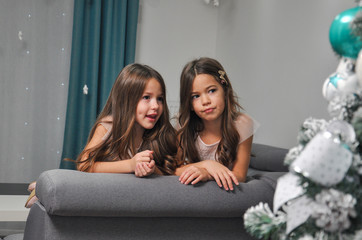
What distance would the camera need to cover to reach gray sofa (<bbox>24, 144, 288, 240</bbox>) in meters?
1.28

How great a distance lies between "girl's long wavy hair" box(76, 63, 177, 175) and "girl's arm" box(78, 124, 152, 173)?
0.10 feet

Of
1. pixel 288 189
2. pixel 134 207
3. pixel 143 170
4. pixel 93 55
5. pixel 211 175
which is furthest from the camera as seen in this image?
pixel 93 55

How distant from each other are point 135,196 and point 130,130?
2.10ft

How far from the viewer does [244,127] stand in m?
2.05

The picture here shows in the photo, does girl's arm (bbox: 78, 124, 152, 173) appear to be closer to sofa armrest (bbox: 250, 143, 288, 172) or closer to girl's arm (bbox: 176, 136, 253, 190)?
girl's arm (bbox: 176, 136, 253, 190)

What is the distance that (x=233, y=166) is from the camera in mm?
2000

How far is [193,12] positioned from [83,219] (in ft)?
12.7

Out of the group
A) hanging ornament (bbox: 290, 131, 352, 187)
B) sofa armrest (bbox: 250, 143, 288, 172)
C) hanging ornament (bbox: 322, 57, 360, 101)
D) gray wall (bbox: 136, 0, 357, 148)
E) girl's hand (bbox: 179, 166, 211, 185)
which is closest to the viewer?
hanging ornament (bbox: 290, 131, 352, 187)

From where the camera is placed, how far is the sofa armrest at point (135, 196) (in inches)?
50.0

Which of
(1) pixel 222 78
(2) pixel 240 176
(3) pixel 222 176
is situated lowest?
(2) pixel 240 176

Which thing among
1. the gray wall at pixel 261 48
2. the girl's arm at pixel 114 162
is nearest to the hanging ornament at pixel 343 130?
the girl's arm at pixel 114 162

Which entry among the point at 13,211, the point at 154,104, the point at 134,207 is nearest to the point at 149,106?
the point at 154,104

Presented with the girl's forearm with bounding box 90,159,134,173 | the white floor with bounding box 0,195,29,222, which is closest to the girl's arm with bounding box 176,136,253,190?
the girl's forearm with bounding box 90,159,134,173

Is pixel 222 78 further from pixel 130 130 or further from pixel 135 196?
pixel 135 196
